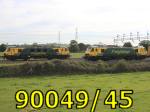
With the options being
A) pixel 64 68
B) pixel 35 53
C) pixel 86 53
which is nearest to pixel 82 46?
pixel 86 53

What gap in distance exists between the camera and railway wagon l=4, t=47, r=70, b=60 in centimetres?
4962

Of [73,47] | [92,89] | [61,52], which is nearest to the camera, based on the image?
[92,89]

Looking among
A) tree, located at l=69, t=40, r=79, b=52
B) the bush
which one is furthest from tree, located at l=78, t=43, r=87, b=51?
the bush

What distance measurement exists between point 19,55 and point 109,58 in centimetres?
1051

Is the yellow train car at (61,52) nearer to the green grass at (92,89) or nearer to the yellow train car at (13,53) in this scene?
the yellow train car at (13,53)

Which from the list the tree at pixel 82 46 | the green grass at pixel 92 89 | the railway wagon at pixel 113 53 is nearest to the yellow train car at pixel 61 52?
the railway wagon at pixel 113 53

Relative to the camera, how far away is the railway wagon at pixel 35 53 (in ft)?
163

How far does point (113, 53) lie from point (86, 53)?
3.18 m

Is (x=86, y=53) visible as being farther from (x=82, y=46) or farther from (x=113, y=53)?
(x=82, y=46)

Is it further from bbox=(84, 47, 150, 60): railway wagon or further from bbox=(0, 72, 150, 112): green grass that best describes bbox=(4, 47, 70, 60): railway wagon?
bbox=(0, 72, 150, 112): green grass

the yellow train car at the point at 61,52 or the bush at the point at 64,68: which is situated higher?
the yellow train car at the point at 61,52

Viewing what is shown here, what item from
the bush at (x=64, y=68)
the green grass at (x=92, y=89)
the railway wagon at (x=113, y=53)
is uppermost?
the railway wagon at (x=113, y=53)

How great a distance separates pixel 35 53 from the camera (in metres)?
50.5

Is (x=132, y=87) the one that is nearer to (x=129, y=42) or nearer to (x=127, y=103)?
(x=127, y=103)
